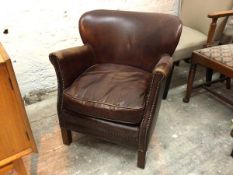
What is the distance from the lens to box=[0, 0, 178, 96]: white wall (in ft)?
5.19

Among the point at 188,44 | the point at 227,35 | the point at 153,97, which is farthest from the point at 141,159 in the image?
the point at 227,35

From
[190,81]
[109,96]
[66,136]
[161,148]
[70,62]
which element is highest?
[70,62]

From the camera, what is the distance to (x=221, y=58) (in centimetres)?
159

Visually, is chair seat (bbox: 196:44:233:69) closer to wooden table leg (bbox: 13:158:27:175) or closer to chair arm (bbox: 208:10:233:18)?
chair arm (bbox: 208:10:233:18)

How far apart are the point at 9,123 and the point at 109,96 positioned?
20.5 inches

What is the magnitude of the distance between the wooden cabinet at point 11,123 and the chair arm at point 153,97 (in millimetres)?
561

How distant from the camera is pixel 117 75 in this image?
142cm

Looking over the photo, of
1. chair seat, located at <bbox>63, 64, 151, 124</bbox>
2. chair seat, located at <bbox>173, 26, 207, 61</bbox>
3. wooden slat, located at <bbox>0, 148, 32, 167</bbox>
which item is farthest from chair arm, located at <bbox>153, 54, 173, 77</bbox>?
wooden slat, located at <bbox>0, 148, 32, 167</bbox>

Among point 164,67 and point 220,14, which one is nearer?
point 164,67

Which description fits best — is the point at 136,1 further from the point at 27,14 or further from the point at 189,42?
the point at 27,14

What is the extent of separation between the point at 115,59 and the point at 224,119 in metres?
0.99

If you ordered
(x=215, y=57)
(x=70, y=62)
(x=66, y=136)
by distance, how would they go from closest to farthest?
(x=70, y=62)
(x=66, y=136)
(x=215, y=57)

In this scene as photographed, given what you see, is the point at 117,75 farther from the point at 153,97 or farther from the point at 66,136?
the point at 66,136

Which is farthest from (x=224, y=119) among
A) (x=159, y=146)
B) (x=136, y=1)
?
(x=136, y=1)
